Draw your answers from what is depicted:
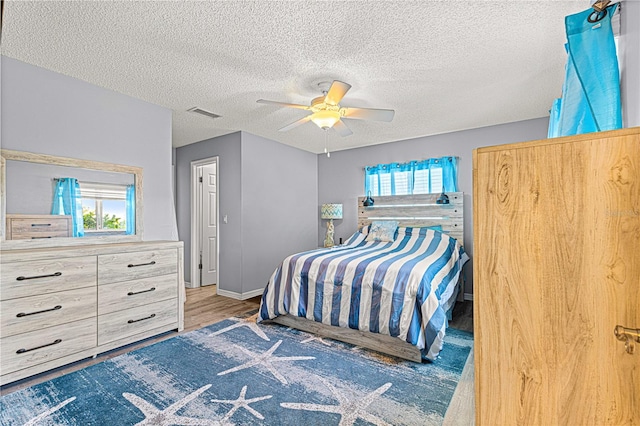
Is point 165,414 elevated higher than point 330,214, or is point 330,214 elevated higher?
point 330,214

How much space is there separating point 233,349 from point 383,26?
2709 millimetres

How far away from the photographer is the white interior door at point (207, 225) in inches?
199

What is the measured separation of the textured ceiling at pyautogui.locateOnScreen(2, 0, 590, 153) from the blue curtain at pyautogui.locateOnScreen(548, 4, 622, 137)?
2.21ft

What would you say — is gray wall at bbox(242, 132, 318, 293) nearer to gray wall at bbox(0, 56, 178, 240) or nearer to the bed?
gray wall at bbox(0, 56, 178, 240)

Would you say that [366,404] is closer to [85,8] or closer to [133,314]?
[133,314]

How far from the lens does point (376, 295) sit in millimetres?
2623

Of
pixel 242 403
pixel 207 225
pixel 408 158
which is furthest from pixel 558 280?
pixel 207 225

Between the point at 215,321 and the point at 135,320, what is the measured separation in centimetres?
85

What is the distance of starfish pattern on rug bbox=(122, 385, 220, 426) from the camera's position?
1.69 m

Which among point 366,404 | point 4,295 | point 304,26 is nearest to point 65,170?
point 4,295

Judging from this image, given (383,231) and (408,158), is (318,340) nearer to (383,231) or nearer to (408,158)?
(383,231)

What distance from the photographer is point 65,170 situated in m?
2.66

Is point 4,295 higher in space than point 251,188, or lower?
lower

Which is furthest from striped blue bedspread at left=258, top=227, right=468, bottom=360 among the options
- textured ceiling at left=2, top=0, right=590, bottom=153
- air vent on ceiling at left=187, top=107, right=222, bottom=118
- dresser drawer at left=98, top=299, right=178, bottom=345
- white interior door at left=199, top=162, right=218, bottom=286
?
white interior door at left=199, top=162, right=218, bottom=286
